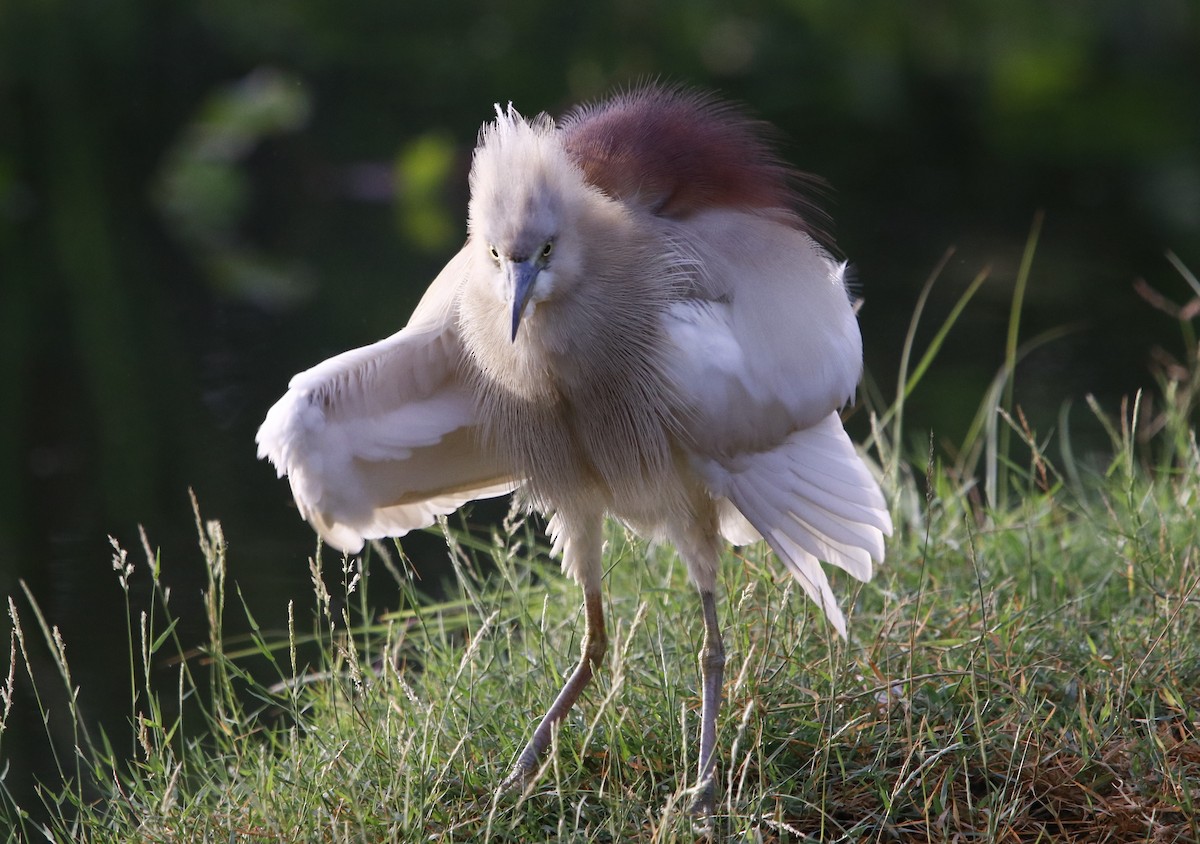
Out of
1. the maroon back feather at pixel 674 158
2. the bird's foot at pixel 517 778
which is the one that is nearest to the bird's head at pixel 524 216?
the maroon back feather at pixel 674 158

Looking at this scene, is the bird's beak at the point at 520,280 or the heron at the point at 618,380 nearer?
the bird's beak at the point at 520,280

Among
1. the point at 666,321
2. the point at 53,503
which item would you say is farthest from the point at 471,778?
the point at 53,503

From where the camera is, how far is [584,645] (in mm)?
3184

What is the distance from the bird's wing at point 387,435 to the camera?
280cm

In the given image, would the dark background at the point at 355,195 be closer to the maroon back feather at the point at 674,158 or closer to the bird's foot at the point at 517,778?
the maroon back feather at the point at 674,158

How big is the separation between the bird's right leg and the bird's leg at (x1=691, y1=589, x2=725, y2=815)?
25 cm

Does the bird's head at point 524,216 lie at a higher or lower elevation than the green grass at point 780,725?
higher

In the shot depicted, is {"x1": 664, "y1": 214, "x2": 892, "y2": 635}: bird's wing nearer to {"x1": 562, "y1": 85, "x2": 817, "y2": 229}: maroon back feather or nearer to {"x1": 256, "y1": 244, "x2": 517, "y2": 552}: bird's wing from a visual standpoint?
{"x1": 562, "y1": 85, "x2": 817, "y2": 229}: maroon back feather

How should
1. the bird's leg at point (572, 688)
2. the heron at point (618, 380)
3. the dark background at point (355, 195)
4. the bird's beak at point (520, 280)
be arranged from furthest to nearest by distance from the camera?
the dark background at point (355, 195), the bird's leg at point (572, 688), the heron at point (618, 380), the bird's beak at point (520, 280)

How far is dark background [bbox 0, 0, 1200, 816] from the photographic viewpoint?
6074 mm

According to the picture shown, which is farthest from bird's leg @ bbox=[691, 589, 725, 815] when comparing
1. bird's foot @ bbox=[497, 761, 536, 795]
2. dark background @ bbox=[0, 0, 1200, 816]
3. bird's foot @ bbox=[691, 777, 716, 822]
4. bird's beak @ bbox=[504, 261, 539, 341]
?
dark background @ bbox=[0, 0, 1200, 816]

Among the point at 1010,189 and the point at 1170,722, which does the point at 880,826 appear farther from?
the point at 1010,189

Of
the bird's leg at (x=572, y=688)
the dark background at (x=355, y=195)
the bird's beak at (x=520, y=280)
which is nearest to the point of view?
the bird's beak at (x=520, y=280)

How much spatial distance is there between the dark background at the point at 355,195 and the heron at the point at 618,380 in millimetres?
1135
